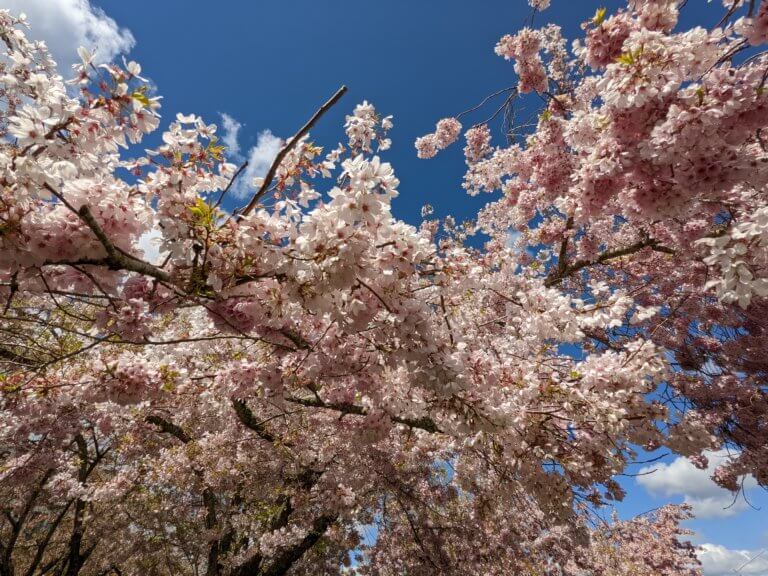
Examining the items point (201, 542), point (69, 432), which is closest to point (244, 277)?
point (69, 432)

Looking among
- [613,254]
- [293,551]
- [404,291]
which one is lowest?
[293,551]

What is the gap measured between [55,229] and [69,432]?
789 cm

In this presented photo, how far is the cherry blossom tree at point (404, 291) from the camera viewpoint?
7.97ft

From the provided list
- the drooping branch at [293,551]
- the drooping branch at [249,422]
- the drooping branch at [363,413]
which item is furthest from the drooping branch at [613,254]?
the drooping branch at [293,551]

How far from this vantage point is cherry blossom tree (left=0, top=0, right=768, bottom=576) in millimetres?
2428

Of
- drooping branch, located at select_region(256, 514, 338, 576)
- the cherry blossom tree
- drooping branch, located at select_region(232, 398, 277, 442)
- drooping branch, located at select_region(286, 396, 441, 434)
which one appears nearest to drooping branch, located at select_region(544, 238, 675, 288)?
the cherry blossom tree

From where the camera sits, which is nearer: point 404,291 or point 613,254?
point 404,291

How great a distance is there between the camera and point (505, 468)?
432cm

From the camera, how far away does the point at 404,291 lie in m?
2.91

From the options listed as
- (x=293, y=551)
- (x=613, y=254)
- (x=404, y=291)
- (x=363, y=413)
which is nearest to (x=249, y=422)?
(x=363, y=413)

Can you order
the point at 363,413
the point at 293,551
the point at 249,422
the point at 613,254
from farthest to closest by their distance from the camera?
the point at 293,551 → the point at 249,422 → the point at 613,254 → the point at 363,413

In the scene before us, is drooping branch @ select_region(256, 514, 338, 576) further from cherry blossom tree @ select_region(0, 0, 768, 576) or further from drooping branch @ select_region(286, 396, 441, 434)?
drooping branch @ select_region(286, 396, 441, 434)

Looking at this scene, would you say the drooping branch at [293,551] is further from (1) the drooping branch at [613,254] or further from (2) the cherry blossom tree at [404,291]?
(1) the drooping branch at [613,254]

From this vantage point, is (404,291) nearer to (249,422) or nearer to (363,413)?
(363,413)
